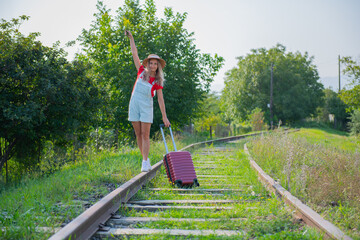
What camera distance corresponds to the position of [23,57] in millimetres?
8844

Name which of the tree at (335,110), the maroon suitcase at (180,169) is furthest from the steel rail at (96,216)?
the tree at (335,110)

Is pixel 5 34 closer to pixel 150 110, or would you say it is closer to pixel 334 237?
pixel 150 110

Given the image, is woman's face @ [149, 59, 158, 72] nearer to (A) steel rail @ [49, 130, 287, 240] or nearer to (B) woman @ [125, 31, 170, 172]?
(B) woman @ [125, 31, 170, 172]

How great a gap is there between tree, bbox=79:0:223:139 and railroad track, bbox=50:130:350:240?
10.4 meters

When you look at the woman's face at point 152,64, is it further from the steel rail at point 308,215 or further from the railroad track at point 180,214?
the steel rail at point 308,215

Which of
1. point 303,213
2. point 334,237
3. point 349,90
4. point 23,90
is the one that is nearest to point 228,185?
point 303,213

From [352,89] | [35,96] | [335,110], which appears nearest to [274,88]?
[335,110]

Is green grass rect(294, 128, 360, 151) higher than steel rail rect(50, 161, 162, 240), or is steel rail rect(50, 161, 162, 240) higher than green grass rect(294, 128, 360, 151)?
steel rail rect(50, 161, 162, 240)

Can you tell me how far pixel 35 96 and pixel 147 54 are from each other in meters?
8.08

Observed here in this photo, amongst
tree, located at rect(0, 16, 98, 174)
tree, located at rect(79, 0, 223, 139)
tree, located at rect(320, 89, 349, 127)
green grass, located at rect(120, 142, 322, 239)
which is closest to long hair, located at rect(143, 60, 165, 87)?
green grass, located at rect(120, 142, 322, 239)

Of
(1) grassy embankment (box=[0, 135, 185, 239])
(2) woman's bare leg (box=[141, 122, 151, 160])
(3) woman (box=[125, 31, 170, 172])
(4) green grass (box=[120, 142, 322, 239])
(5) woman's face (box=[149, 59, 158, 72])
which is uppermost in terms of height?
(5) woman's face (box=[149, 59, 158, 72])

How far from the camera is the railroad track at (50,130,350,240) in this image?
3297 mm

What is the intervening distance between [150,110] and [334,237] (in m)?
3.88

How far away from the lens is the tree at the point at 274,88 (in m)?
52.8
